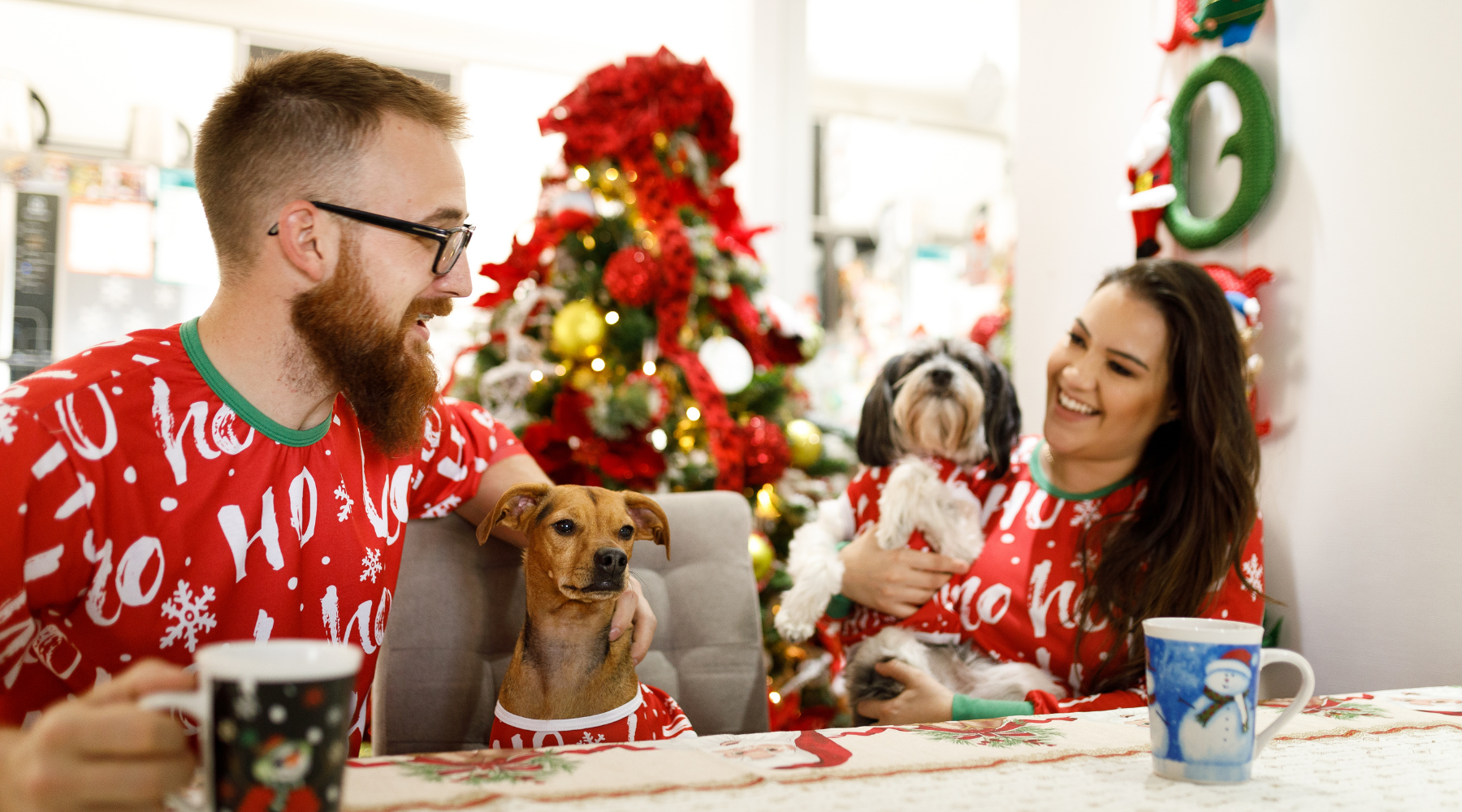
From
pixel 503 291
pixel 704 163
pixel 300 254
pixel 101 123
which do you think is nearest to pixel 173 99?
pixel 101 123

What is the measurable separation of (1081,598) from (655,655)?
76 cm

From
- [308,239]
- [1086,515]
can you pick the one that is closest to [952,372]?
[1086,515]

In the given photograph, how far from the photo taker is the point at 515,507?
1.31 m

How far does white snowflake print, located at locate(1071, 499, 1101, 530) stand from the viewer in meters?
1.73

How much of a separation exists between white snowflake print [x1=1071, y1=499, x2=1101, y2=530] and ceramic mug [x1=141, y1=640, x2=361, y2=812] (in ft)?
4.68

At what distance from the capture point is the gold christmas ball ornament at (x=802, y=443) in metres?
2.92

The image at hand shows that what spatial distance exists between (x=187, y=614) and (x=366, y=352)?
0.38 m

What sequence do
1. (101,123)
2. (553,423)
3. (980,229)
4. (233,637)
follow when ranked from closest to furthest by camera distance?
(233,637) < (553,423) < (101,123) < (980,229)

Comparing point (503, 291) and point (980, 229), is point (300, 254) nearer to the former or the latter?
point (503, 291)

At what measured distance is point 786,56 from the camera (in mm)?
4535

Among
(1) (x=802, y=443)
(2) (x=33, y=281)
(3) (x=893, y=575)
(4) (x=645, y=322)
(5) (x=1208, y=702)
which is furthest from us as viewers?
(2) (x=33, y=281)

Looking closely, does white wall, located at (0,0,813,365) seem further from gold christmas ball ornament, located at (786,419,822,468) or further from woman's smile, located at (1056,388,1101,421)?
woman's smile, located at (1056,388,1101,421)

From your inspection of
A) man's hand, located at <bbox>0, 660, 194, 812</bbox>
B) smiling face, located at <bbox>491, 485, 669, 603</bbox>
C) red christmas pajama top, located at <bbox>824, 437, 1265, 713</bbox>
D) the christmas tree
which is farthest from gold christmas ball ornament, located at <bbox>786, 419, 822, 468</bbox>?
man's hand, located at <bbox>0, 660, 194, 812</bbox>

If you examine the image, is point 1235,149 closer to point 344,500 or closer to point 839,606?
point 839,606
